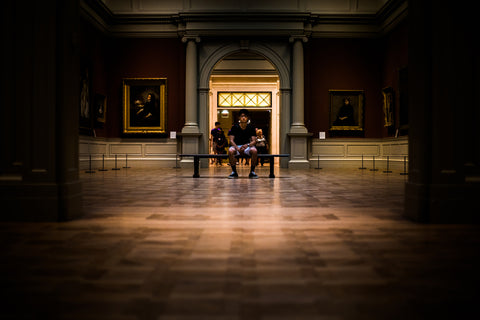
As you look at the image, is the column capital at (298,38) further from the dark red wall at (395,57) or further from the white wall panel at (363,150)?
the white wall panel at (363,150)

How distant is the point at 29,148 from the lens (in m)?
3.74

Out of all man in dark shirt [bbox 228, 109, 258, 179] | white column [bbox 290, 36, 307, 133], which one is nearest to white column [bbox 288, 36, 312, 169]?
white column [bbox 290, 36, 307, 133]

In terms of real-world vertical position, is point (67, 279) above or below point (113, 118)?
below

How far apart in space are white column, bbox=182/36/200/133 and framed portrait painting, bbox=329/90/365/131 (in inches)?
210

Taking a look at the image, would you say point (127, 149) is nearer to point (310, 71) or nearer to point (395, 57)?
point (310, 71)

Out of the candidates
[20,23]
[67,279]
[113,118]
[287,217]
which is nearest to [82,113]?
[113,118]

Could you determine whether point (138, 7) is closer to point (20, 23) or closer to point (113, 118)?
point (113, 118)

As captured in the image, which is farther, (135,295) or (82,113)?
(82,113)

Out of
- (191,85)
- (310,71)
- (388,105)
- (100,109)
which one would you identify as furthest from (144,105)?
(388,105)

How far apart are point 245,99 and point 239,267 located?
1864 cm

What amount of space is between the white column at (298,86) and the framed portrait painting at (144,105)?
5.02 meters

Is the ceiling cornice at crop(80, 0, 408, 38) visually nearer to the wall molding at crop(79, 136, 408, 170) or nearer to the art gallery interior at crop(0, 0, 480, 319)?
the wall molding at crop(79, 136, 408, 170)

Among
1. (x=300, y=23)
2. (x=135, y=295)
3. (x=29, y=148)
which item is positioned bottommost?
(x=135, y=295)

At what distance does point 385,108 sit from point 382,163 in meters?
2.11
